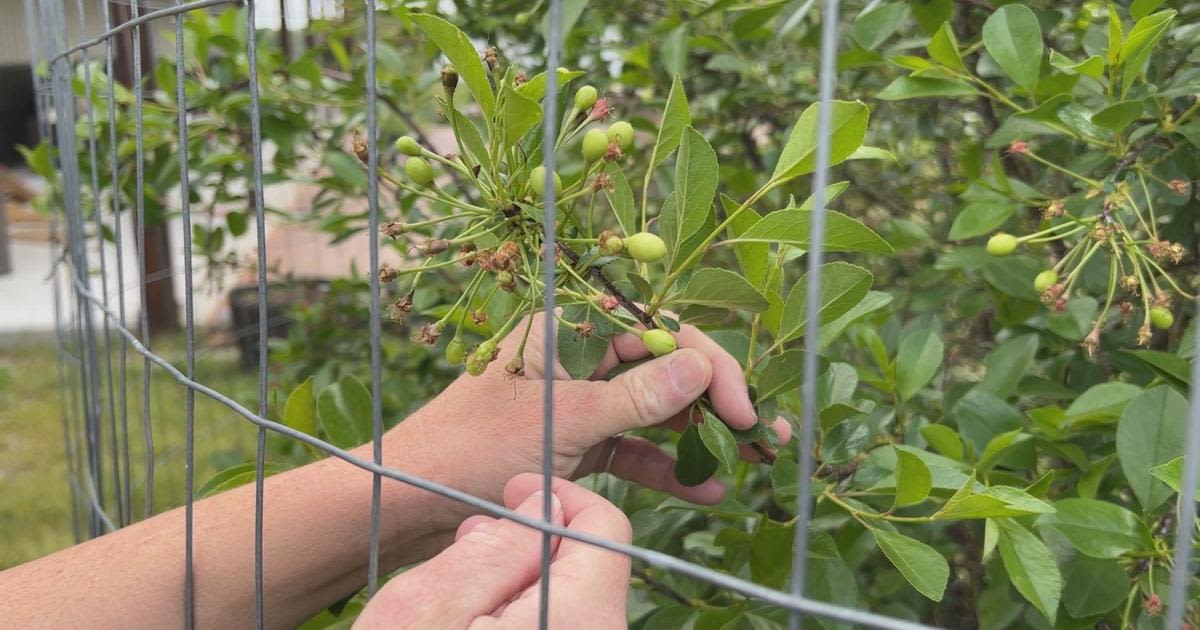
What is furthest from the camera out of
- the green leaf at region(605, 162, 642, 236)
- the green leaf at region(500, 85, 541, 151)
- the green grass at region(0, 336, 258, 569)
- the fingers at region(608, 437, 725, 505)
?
the green grass at region(0, 336, 258, 569)

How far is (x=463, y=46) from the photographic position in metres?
0.48

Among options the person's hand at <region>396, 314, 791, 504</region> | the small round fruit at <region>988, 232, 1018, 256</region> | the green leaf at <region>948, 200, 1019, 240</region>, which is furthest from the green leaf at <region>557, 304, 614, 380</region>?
the green leaf at <region>948, 200, 1019, 240</region>

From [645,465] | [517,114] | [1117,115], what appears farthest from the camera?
[645,465]

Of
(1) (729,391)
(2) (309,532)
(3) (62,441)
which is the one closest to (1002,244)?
(1) (729,391)

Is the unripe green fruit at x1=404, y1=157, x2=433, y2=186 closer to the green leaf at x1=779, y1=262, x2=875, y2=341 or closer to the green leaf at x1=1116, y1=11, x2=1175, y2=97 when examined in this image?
the green leaf at x1=779, y1=262, x2=875, y2=341

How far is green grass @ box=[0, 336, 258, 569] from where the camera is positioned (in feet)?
8.06

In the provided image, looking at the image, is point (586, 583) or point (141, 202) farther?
point (141, 202)

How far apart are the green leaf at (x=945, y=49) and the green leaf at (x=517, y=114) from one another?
40 cm

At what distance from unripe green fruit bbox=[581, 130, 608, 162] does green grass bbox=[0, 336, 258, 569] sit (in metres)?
1.79

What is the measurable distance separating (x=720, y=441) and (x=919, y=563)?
→ 0.41 ft

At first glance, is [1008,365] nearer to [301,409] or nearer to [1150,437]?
[1150,437]

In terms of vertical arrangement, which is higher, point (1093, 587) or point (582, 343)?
point (582, 343)

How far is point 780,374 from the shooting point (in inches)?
23.4

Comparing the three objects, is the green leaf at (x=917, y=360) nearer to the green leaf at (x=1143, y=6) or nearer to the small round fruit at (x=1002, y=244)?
the small round fruit at (x=1002, y=244)
